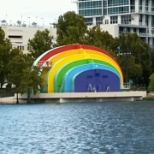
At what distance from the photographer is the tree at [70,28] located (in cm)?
14488

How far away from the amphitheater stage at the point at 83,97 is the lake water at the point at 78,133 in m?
30.7

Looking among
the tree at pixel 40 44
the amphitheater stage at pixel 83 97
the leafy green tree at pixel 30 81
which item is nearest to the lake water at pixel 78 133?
the leafy green tree at pixel 30 81

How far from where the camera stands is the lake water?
47.7 metres

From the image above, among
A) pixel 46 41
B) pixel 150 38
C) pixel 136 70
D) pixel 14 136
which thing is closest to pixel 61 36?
pixel 46 41

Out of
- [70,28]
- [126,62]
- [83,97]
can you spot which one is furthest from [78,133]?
[126,62]

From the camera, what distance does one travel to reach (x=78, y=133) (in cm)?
5925

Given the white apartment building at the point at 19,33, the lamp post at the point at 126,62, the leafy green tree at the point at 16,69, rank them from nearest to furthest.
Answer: the leafy green tree at the point at 16,69 < the lamp post at the point at 126,62 < the white apartment building at the point at 19,33

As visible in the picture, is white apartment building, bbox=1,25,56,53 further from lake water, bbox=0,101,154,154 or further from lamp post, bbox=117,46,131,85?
lake water, bbox=0,101,154,154

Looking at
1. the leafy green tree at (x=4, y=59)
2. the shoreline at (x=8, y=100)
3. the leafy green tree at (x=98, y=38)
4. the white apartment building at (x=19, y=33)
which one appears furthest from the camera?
the white apartment building at (x=19, y=33)

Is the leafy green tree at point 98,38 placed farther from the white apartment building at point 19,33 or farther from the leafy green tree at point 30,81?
the white apartment building at point 19,33

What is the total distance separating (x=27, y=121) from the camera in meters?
76.9

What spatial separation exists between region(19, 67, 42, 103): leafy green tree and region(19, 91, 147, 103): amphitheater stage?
7.33 feet

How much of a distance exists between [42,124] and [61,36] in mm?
81210

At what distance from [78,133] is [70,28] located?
87.1 meters
